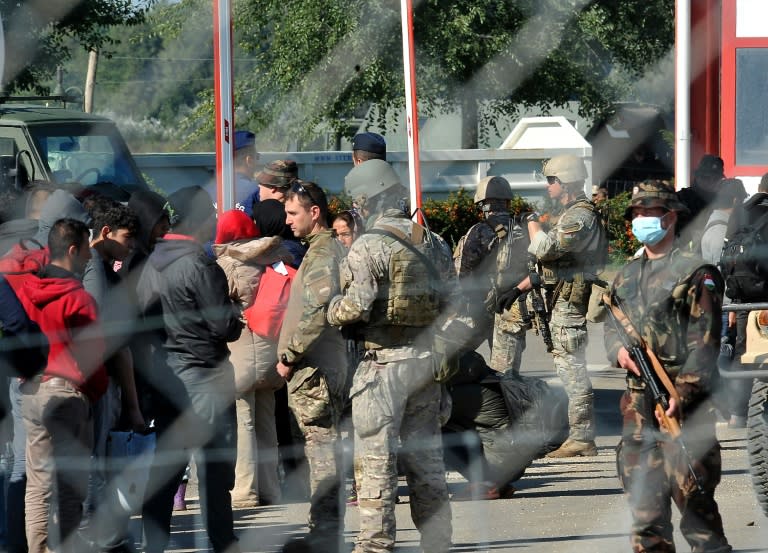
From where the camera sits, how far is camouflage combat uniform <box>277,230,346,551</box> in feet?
14.4

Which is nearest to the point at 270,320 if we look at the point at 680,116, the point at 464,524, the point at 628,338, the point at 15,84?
the point at 464,524

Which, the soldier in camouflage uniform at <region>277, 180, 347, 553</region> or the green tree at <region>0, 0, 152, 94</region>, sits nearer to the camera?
the soldier in camouflage uniform at <region>277, 180, 347, 553</region>

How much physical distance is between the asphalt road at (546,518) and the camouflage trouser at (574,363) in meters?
0.18

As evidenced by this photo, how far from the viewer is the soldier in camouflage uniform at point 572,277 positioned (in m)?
6.00

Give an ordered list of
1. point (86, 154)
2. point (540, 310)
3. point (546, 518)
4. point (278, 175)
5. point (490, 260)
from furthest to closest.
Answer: point (86, 154) → point (540, 310) → point (490, 260) → point (278, 175) → point (546, 518)

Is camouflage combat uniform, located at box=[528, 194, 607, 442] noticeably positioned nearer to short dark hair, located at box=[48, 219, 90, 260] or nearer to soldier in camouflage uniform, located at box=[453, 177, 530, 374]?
soldier in camouflage uniform, located at box=[453, 177, 530, 374]

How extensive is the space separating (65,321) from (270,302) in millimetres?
1290

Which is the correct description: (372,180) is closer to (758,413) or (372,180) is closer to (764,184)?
(758,413)

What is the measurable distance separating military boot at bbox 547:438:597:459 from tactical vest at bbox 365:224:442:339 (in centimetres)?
224

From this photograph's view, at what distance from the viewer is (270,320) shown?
5.01 m

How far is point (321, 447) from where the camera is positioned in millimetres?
4496

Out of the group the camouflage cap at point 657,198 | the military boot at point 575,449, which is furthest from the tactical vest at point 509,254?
the camouflage cap at point 657,198

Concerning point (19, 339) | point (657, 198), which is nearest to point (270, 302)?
point (19, 339)

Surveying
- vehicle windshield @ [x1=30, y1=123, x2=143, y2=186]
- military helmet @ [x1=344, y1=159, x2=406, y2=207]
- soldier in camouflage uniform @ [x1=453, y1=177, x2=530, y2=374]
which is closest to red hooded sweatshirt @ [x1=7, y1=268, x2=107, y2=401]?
military helmet @ [x1=344, y1=159, x2=406, y2=207]
